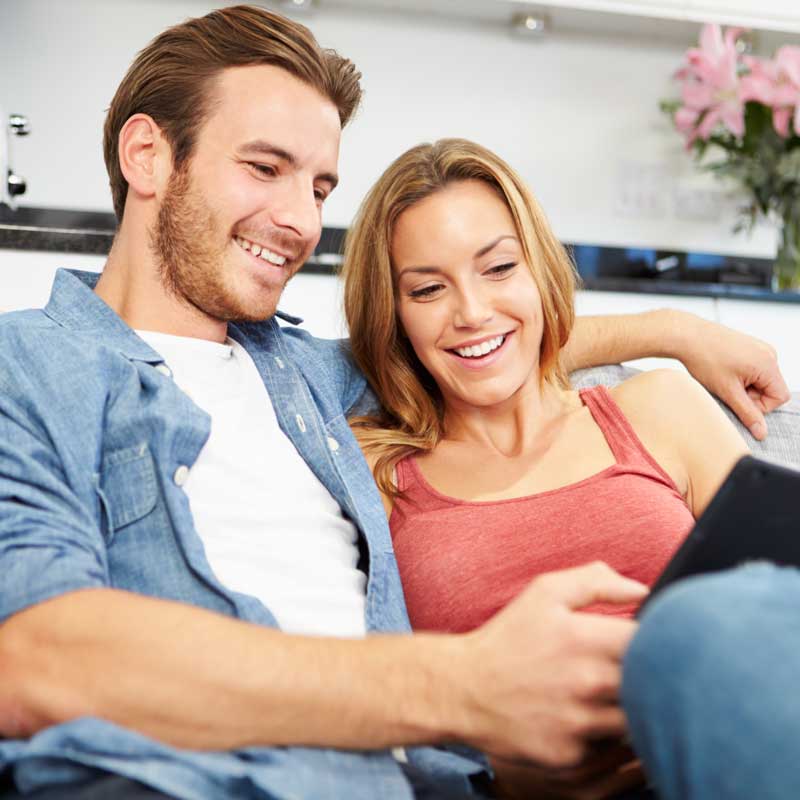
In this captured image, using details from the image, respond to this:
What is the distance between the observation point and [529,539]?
1333mm

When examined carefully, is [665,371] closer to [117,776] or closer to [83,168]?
[117,776]

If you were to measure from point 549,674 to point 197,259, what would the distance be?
2.68ft

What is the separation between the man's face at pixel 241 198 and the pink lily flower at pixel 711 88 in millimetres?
2143

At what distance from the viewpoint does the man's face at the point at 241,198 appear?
1396mm

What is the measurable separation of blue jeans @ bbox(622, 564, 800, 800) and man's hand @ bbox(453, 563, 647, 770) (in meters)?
0.10

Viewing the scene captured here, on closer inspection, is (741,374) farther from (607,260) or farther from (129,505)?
(607,260)

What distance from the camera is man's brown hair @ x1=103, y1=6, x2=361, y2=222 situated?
4.70ft

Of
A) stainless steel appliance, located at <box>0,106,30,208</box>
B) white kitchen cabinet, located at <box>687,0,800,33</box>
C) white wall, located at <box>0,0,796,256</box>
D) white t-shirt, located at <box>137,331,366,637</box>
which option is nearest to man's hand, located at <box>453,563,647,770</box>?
white t-shirt, located at <box>137,331,366,637</box>

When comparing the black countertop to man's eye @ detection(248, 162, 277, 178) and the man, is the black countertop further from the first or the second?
man's eye @ detection(248, 162, 277, 178)

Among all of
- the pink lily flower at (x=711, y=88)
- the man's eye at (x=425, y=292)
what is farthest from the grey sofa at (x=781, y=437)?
the pink lily flower at (x=711, y=88)

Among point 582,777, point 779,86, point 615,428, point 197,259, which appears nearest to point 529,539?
point 615,428

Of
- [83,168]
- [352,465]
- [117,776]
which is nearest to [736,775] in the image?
[117,776]

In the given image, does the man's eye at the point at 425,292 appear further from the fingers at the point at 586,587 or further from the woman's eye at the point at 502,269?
the fingers at the point at 586,587

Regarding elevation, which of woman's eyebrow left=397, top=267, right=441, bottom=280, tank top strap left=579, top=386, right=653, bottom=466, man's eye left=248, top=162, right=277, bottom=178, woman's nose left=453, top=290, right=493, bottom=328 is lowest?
tank top strap left=579, top=386, right=653, bottom=466
